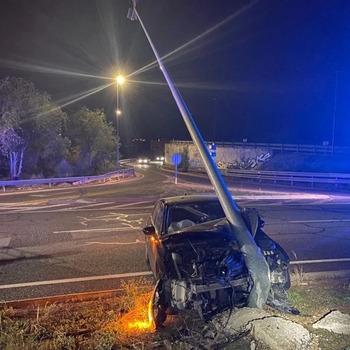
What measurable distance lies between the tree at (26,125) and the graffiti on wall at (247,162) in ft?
80.8

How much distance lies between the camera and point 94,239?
35.7 ft

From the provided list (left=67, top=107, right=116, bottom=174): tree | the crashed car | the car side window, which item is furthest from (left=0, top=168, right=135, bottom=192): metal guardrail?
the crashed car

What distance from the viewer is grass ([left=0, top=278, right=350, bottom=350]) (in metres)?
4.56

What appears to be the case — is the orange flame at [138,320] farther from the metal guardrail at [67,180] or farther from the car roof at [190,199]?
the metal guardrail at [67,180]

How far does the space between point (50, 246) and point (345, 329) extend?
7.62 meters

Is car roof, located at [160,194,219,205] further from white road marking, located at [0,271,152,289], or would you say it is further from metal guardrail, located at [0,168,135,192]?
metal guardrail, located at [0,168,135,192]

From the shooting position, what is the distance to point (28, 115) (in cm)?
3117

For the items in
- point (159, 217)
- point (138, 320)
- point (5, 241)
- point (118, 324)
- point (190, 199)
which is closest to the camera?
point (118, 324)

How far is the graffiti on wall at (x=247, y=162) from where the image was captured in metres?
48.4

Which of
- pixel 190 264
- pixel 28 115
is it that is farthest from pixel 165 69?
pixel 28 115

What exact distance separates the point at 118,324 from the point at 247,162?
154 feet

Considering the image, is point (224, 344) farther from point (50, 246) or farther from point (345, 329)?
point (50, 246)

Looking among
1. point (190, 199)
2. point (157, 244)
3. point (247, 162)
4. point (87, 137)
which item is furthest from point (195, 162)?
point (157, 244)

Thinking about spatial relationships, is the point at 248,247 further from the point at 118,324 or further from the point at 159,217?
the point at 159,217
